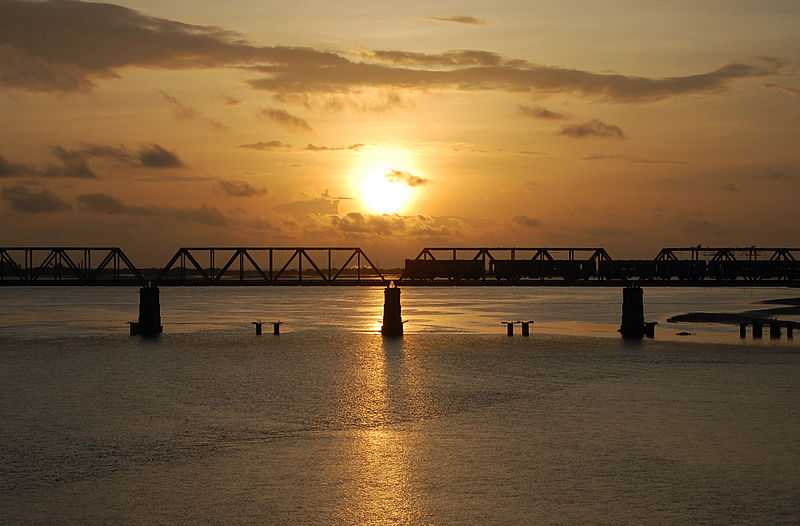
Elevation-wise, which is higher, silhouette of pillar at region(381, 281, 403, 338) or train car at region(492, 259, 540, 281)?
train car at region(492, 259, 540, 281)

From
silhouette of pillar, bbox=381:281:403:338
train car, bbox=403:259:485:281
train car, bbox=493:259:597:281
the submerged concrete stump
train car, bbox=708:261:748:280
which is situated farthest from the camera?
train car, bbox=708:261:748:280

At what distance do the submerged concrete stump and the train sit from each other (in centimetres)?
2851

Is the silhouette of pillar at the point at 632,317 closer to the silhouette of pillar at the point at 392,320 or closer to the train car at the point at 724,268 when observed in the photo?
the silhouette of pillar at the point at 392,320

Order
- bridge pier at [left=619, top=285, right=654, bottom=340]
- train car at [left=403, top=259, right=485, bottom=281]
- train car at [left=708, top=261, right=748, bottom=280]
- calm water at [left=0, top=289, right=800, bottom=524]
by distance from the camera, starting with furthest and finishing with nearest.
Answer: train car at [left=708, top=261, right=748, bottom=280] → train car at [left=403, top=259, right=485, bottom=281] → bridge pier at [left=619, top=285, right=654, bottom=340] → calm water at [left=0, top=289, right=800, bottom=524]

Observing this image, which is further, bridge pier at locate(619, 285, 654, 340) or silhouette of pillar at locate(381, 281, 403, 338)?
silhouette of pillar at locate(381, 281, 403, 338)

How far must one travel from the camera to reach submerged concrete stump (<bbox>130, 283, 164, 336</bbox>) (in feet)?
340

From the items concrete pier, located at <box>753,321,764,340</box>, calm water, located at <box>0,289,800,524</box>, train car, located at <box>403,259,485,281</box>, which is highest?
train car, located at <box>403,259,485,281</box>

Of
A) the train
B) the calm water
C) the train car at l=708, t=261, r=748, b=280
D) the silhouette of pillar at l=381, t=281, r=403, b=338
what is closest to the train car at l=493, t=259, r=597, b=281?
the train

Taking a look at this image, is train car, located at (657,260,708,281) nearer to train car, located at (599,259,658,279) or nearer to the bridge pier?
train car, located at (599,259,658,279)

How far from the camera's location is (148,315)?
348ft

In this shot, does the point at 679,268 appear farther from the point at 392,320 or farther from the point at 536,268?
the point at 392,320

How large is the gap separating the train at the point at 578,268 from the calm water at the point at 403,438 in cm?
3541

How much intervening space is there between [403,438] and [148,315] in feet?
229

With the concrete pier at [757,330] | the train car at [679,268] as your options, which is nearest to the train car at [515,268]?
the train car at [679,268]
